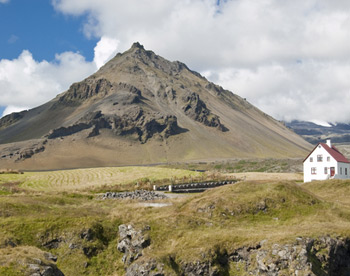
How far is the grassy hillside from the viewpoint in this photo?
29.5 metres

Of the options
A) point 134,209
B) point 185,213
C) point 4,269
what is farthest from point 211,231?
point 4,269

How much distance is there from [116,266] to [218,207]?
12.9 meters

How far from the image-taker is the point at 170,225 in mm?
33531

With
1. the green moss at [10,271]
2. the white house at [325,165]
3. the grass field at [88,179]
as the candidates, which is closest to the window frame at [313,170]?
the white house at [325,165]

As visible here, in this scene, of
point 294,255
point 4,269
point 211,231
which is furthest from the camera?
point 211,231

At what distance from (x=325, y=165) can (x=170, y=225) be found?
6278 cm

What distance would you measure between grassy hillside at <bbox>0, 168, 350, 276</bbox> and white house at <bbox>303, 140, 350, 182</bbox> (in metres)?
45.3

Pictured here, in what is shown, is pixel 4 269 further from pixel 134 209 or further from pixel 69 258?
pixel 134 209

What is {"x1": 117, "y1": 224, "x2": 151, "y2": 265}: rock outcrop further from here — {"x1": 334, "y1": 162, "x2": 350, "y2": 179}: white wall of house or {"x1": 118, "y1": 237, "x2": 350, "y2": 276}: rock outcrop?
{"x1": 334, "y1": 162, "x2": 350, "y2": 179}: white wall of house

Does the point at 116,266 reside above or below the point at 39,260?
below

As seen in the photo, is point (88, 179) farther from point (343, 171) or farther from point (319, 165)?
point (343, 171)

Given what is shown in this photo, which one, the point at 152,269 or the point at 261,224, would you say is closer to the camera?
the point at 152,269

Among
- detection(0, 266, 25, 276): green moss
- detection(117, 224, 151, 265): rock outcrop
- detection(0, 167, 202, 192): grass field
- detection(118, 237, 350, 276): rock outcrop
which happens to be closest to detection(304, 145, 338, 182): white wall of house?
detection(0, 167, 202, 192): grass field

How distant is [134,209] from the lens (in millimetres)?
39625
